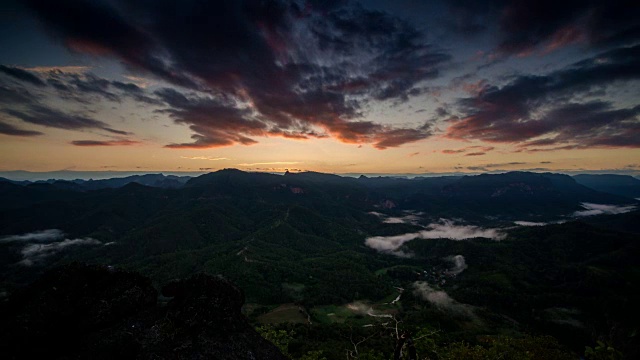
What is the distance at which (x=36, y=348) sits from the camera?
12711mm

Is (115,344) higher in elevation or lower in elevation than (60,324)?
lower

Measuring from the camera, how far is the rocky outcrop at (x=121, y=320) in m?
13.1

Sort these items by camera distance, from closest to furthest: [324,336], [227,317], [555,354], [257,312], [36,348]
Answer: [36,348] → [227,317] → [555,354] → [324,336] → [257,312]

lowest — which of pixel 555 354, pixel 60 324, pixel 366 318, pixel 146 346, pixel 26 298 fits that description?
pixel 366 318

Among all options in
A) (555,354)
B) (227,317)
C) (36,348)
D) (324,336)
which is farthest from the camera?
(324,336)

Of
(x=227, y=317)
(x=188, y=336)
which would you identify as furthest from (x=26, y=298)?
(x=227, y=317)

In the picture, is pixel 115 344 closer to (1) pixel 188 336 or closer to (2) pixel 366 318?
(1) pixel 188 336

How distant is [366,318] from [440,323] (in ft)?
159

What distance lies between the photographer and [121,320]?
49.9 ft

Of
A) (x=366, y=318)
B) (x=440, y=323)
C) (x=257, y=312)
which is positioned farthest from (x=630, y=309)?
(x=257, y=312)

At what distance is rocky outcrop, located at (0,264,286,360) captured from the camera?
43.1ft

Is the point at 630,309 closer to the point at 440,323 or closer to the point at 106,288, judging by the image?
the point at 440,323

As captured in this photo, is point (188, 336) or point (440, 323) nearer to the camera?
point (188, 336)

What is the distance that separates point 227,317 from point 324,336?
135m
